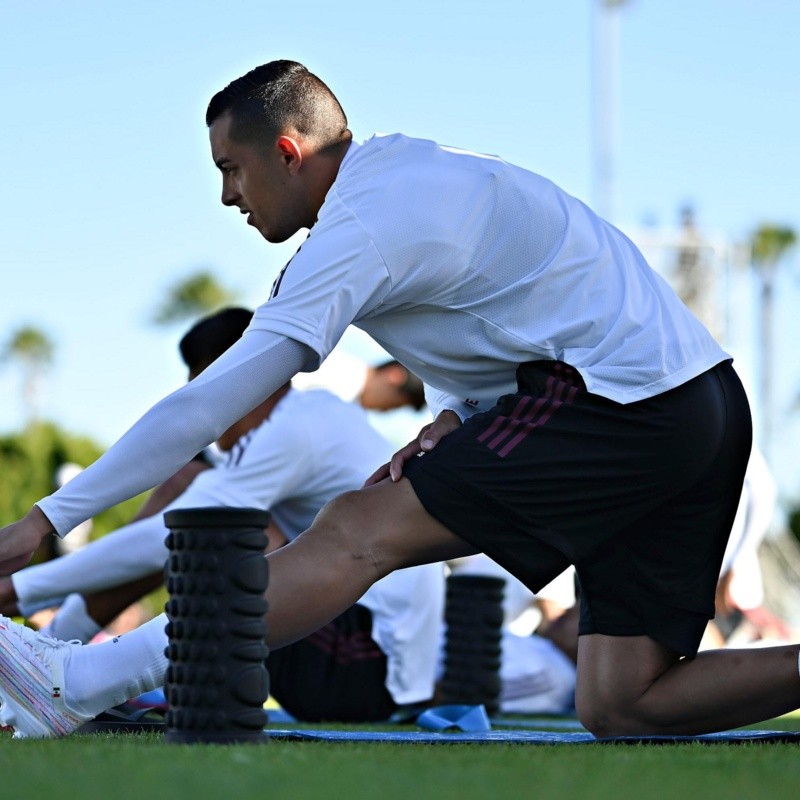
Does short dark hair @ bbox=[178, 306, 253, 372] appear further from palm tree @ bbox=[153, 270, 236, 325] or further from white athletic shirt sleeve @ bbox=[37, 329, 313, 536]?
palm tree @ bbox=[153, 270, 236, 325]

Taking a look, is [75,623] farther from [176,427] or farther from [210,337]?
[176,427]

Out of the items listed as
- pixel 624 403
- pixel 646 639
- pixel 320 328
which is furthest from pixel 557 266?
pixel 646 639

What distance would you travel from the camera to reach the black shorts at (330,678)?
→ 5.38 metres

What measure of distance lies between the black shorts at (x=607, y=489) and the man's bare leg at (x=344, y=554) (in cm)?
5

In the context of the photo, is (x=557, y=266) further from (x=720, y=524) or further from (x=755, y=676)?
(x=755, y=676)

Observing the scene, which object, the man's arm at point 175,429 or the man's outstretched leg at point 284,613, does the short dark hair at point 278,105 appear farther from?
the man's outstretched leg at point 284,613

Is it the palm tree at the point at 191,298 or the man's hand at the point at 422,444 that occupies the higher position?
the man's hand at the point at 422,444

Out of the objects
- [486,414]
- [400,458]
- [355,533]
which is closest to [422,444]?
[400,458]

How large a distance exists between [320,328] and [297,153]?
636 millimetres

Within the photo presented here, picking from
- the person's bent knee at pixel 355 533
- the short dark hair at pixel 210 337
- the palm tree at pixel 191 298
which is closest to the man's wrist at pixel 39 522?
the person's bent knee at pixel 355 533

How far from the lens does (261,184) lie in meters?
3.55

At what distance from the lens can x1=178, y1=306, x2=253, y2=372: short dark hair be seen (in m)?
6.03

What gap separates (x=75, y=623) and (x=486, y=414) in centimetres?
289

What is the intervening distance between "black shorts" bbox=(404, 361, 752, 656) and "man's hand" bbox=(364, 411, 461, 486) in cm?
8
